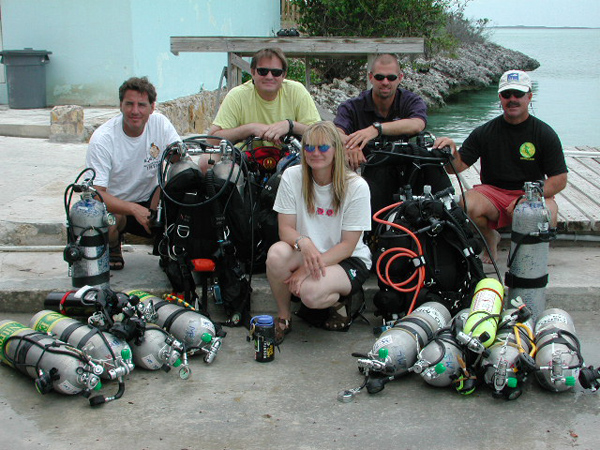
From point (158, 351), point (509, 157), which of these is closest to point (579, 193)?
point (509, 157)

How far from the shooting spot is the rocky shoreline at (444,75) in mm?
17281

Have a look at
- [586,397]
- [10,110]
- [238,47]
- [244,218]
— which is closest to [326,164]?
[244,218]

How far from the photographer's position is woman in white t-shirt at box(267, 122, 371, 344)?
4043 millimetres

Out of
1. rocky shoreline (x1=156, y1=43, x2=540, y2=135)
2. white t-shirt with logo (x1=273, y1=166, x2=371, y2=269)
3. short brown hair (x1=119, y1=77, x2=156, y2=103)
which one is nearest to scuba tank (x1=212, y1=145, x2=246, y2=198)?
white t-shirt with logo (x1=273, y1=166, x2=371, y2=269)

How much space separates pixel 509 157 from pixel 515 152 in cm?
6

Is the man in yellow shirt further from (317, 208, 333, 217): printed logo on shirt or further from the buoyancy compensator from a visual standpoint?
the buoyancy compensator

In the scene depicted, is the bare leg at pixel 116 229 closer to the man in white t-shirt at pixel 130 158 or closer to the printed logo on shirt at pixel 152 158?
the man in white t-shirt at pixel 130 158

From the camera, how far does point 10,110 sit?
10.3m

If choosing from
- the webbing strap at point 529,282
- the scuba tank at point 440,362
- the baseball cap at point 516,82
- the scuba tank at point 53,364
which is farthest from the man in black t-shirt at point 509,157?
the scuba tank at point 53,364

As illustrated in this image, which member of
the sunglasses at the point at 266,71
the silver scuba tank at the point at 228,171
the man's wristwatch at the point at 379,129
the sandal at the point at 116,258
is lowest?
the sandal at the point at 116,258

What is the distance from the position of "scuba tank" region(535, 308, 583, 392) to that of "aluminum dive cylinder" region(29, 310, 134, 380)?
6.99 ft

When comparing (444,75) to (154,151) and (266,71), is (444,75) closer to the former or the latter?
(266,71)

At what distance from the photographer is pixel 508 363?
341cm

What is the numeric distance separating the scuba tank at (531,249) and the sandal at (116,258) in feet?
8.96
